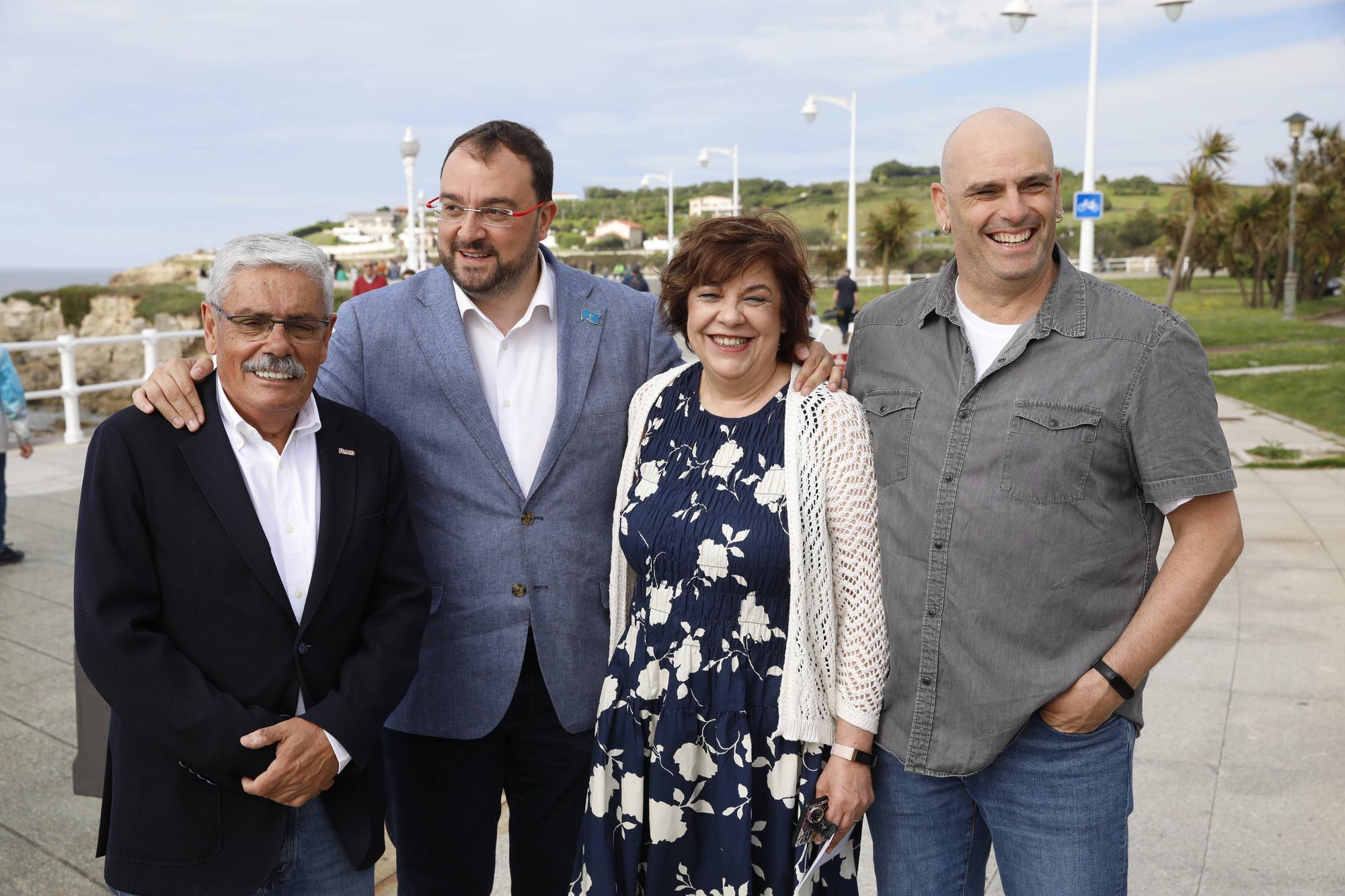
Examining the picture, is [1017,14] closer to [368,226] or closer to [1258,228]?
[1258,228]

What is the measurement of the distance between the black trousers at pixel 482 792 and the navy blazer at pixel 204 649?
60 centimetres

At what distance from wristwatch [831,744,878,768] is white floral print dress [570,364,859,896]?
4 cm

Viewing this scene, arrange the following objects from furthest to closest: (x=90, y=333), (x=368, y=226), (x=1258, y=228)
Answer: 1. (x=368, y=226)
2. (x=90, y=333)
3. (x=1258, y=228)

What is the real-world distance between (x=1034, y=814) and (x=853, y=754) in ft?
1.29

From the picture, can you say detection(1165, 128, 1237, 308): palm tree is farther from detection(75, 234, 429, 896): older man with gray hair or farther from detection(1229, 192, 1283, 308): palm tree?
detection(75, 234, 429, 896): older man with gray hair

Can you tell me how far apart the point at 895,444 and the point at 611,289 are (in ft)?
3.77

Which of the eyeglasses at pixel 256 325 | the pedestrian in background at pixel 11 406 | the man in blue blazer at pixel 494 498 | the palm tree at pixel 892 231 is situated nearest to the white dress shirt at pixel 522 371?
the man in blue blazer at pixel 494 498

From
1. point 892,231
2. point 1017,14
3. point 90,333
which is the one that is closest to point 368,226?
point 90,333

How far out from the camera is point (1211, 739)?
4.55 m

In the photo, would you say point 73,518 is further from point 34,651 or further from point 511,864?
point 511,864

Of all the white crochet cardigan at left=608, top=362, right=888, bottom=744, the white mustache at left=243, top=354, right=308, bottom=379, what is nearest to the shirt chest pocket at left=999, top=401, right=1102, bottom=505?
the white crochet cardigan at left=608, top=362, right=888, bottom=744

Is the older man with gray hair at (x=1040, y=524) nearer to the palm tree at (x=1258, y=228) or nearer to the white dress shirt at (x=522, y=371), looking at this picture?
the white dress shirt at (x=522, y=371)

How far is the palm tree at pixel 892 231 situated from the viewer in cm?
3978

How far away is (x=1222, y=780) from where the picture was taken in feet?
13.7
